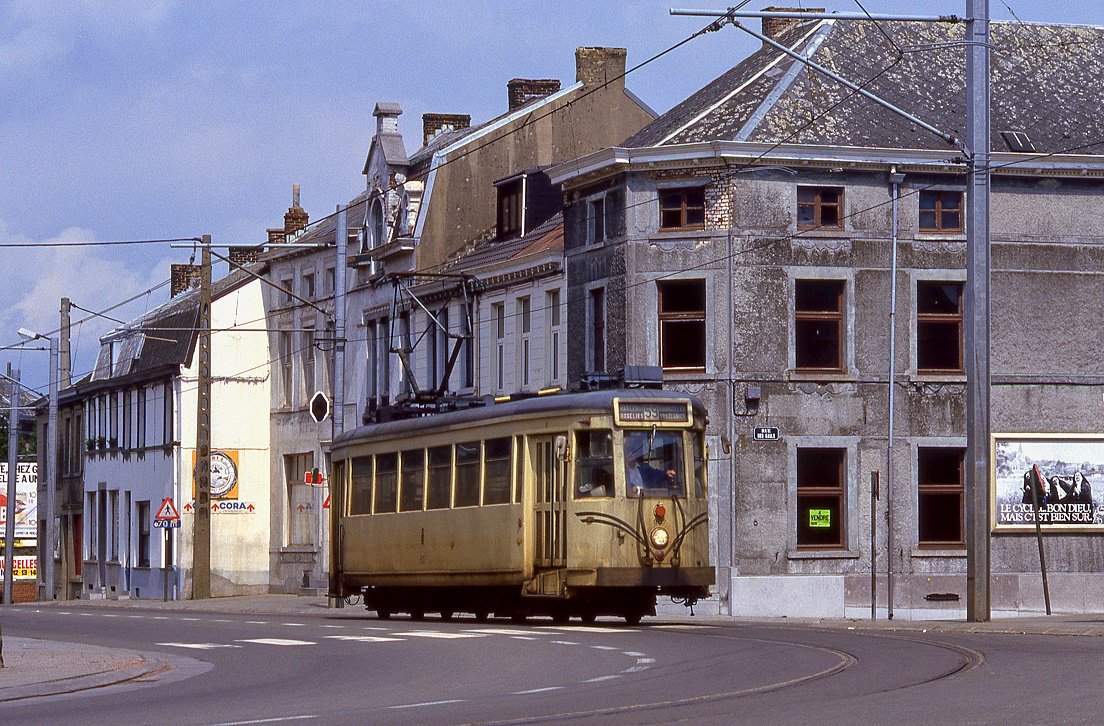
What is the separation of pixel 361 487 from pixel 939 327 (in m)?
12.3

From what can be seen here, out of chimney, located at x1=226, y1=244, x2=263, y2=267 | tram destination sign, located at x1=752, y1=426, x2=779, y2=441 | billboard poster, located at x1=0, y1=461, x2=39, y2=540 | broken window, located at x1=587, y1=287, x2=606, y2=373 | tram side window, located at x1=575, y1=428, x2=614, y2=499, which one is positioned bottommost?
billboard poster, located at x1=0, y1=461, x2=39, y2=540

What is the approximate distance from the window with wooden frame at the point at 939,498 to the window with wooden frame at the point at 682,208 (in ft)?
19.7

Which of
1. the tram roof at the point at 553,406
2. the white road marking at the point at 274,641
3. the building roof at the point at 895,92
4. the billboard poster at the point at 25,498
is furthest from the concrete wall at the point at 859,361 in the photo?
the billboard poster at the point at 25,498

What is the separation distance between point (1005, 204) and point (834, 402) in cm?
492

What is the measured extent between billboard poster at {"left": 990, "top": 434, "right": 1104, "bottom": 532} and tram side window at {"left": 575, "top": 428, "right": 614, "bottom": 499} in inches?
551

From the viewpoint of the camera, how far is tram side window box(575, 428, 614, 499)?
27828 millimetres

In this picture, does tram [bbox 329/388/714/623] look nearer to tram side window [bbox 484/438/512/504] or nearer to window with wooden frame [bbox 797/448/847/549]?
tram side window [bbox 484/438/512/504]

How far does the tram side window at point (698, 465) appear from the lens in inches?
1115

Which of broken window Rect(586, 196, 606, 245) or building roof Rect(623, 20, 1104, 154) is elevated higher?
building roof Rect(623, 20, 1104, 154)

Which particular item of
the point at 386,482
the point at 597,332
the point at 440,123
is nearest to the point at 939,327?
the point at 597,332

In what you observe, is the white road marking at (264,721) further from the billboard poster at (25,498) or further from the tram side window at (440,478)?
the billboard poster at (25,498)

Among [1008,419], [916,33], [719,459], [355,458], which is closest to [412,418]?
[355,458]

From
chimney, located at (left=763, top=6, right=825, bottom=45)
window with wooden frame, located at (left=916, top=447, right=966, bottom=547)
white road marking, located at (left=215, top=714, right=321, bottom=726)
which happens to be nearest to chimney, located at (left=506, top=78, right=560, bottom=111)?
chimney, located at (left=763, top=6, right=825, bottom=45)

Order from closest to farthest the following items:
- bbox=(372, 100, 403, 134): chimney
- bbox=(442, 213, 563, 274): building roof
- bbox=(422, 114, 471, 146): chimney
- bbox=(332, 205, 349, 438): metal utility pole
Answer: bbox=(332, 205, 349, 438): metal utility pole
bbox=(442, 213, 563, 274): building roof
bbox=(372, 100, 403, 134): chimney
bbox=(422, 114, 471, 146): chimney
